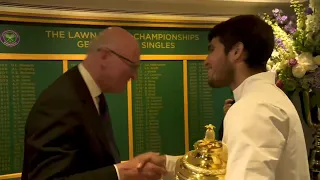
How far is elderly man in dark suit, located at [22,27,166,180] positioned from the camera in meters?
1.41

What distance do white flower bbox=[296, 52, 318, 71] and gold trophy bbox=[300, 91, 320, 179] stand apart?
0.24 meters

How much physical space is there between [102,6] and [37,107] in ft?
3.76

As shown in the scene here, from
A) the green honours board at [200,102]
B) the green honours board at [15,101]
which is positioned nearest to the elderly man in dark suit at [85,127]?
the green honours board at [15,101]

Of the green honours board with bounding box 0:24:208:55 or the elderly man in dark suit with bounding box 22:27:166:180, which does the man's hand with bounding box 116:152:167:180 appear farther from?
the green honours board with bounding box 0:24:208:55

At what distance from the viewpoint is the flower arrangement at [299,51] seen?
2600 millimetres

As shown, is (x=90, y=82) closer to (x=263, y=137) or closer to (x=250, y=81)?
(x=250, y=81)

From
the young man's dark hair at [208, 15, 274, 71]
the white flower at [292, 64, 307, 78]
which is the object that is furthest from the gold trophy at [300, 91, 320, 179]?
the young man's dark hair at [208, 15, 274, 71]

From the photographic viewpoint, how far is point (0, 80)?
226cm

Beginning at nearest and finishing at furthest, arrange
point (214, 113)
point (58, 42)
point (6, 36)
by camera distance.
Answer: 1. point (6, 36)
2. point (58, 42)
3. point (214, 113)

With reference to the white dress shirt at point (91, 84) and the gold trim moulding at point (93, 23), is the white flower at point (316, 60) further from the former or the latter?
the white dress shirt at point (91, 84)

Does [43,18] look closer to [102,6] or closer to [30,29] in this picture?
[30,29]

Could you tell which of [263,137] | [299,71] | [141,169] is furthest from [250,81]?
[299,71]

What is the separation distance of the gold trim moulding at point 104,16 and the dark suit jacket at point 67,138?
894 mm

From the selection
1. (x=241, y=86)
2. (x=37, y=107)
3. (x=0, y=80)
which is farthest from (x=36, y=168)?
(x=0, y=80)
